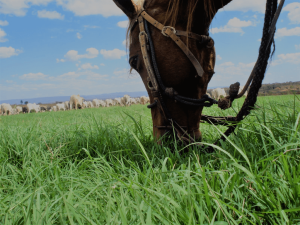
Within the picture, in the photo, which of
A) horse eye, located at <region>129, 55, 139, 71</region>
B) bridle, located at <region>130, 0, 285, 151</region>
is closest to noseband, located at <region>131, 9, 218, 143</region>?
bridle, located at <region>130, 0, 285, 151</region>

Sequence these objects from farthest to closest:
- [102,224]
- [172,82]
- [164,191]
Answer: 1. [172,82]
2. [164,191]
3. [102,224]

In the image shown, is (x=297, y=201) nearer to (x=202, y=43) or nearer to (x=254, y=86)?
(x=254, y=86)

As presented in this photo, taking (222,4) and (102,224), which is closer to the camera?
(102,224)

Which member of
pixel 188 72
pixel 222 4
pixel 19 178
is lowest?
pixel 19 178

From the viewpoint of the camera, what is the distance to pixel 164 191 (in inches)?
48.6

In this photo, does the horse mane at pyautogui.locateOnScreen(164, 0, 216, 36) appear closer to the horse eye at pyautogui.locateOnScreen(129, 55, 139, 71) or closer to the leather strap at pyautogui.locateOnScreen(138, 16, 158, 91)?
the leather strap at pyautogui.locateOnScreen(138, 16, 158, 91)

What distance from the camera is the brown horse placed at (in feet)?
5.69

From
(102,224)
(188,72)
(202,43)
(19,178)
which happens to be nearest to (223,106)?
(188,72)

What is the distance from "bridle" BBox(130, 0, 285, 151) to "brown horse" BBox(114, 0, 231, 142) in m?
0.04

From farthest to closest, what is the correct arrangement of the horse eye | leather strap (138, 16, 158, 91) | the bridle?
the horse eye
leather strap (138, 16, 158, 91)
the bridle

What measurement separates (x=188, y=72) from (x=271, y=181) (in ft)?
3.31

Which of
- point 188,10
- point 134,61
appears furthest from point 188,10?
point 134,61

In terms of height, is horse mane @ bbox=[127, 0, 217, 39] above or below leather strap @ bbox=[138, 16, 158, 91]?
above

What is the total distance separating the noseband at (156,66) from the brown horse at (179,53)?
0.04 m
